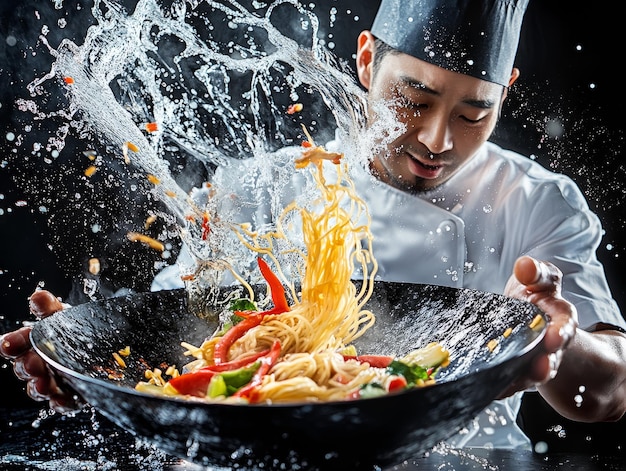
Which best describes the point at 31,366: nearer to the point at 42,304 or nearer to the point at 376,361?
the point at 42,304

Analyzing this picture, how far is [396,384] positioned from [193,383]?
1.25ft

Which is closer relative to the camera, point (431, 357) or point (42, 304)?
point (431, 357)

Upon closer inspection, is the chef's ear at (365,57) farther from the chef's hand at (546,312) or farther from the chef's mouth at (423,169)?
the chef's hand at (546,312)

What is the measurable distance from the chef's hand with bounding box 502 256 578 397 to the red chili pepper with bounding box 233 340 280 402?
45 centimetres

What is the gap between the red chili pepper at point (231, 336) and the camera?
143 centimetres

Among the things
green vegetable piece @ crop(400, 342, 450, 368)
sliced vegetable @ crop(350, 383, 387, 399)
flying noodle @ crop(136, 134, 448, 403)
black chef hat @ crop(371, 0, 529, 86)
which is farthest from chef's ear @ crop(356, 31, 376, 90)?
sliced vegetable @ crop(350, 383, 387, 399)

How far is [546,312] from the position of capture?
1.39 metres

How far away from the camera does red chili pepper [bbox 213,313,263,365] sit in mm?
1430

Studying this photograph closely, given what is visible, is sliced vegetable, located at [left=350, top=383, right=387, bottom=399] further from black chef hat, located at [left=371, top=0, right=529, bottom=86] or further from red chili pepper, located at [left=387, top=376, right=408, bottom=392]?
black chef hat, located at [left=371, top=0, right=529, bottom=86]

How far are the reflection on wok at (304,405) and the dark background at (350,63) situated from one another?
141 centimetres

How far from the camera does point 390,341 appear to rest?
1.60 meters

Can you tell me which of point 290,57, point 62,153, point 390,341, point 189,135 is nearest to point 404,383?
point 390,341

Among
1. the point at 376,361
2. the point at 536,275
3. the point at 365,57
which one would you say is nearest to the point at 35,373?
the point at 376,361

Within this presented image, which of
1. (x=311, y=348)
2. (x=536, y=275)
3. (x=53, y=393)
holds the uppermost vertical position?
(x=536, y=275)
